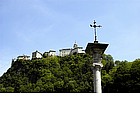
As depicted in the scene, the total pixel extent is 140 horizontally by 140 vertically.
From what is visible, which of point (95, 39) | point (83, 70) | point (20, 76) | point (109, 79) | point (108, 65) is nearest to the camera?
point (95, 39)

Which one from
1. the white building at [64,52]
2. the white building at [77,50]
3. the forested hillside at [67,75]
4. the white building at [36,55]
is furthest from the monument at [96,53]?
the white building at [36,55]

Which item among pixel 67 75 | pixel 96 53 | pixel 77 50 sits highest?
pixel 77 50

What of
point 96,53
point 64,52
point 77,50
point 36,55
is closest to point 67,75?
point 77,50

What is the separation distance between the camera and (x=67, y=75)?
187 ft

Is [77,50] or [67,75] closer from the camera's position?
[67,75]

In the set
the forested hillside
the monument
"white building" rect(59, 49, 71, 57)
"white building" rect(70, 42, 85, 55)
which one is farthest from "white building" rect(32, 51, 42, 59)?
the monument

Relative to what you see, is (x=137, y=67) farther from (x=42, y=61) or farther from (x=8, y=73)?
(x=8, y=73)

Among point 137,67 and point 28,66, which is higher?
point 28,66

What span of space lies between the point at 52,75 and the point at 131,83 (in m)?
31.6

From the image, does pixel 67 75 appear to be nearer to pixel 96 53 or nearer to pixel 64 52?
pixel 64 52

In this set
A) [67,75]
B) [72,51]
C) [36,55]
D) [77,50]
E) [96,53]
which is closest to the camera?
[96,53]

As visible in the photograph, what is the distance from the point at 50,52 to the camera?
3145 inches
